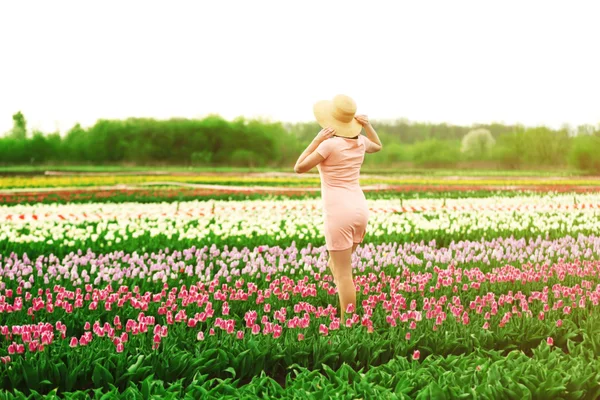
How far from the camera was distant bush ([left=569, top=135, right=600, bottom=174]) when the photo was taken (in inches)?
1547

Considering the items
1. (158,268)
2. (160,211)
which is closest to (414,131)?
(160,211)

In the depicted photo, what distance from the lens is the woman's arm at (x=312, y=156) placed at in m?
4.68

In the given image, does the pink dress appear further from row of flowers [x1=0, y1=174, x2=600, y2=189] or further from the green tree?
the green tree

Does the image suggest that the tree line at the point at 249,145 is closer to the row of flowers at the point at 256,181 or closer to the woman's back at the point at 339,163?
the row of flowers at the point at 256,181

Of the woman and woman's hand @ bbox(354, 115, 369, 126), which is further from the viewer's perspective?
woman's hand @ bbox(354, 115, 369, 126)

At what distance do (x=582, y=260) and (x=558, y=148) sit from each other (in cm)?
4234

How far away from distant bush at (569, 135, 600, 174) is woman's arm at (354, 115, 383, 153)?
3712 cm

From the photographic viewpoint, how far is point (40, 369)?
3.80 meters

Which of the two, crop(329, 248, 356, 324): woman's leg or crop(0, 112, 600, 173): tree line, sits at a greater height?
crop(0, 112, 600, 173): tree line

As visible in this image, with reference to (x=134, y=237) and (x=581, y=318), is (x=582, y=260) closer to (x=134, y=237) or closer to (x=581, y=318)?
(x=581, y=318)

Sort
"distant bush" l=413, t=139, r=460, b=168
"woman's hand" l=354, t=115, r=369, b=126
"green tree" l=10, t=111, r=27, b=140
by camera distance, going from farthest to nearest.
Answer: "green tree" l=10, t=111, r=27, b=140 < "distant bush" l=413, t=139, r=460, b=168 < "woman's hand" l=354, t=115, r=369, b=126

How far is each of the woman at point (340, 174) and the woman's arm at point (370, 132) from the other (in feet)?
0.15

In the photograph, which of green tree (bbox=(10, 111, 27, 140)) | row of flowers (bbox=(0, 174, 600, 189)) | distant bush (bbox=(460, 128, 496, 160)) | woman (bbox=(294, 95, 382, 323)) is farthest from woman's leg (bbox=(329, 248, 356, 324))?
green tree (bbox=(10, 111, 27, 140))

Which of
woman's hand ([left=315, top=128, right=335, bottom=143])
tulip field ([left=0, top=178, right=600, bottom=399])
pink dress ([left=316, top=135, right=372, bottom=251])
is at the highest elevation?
woman's hand ([left=315, top=128, right=335, bottom=143])
